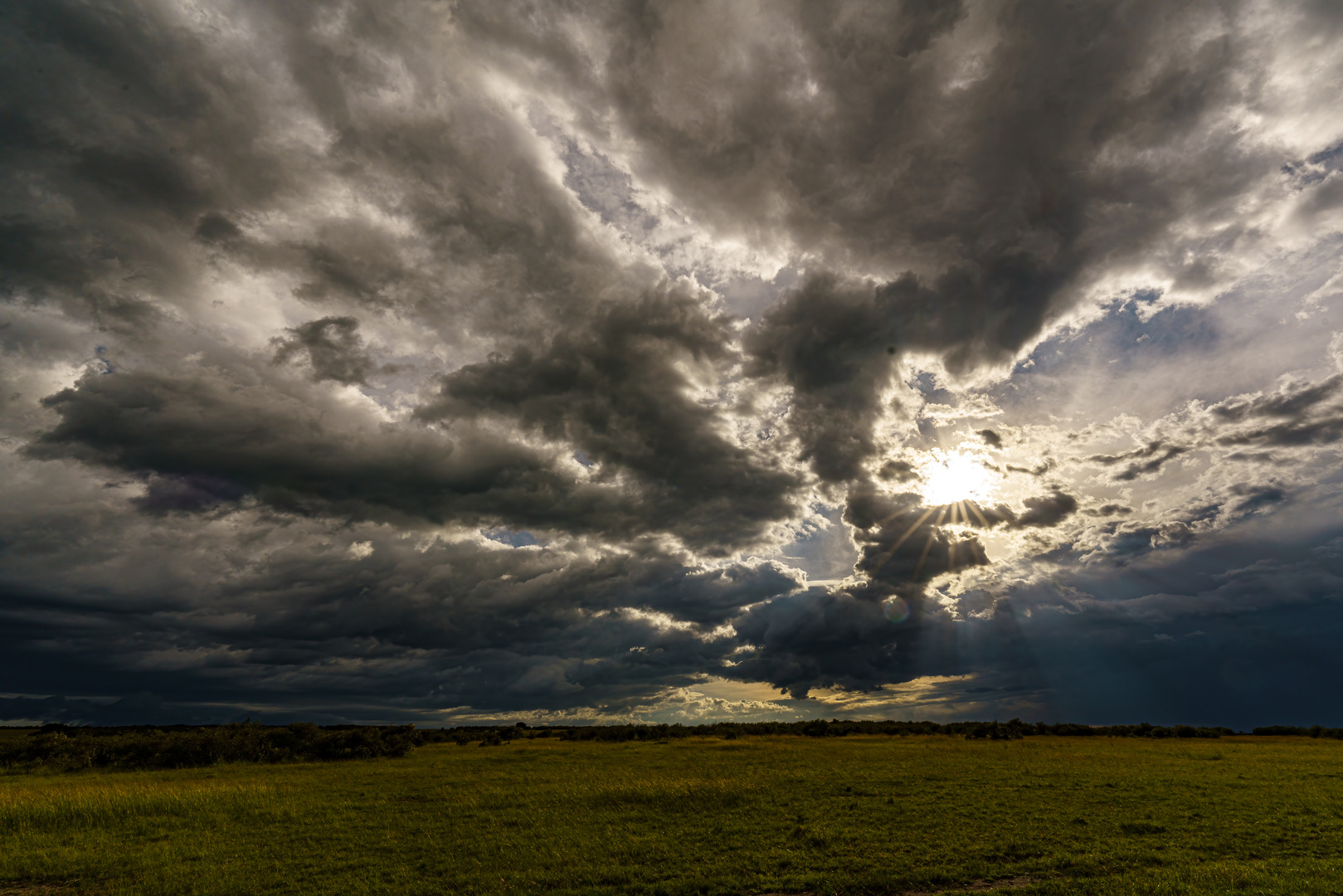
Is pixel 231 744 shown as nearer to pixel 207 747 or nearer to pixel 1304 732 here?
pixel 207 747

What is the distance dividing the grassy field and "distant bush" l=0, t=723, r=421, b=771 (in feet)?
81.4

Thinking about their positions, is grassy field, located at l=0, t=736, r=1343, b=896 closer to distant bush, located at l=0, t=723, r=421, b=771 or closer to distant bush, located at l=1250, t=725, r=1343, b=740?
distant bush, located at l=0, t=723, r=421, b=771

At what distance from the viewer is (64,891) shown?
76.2 feet

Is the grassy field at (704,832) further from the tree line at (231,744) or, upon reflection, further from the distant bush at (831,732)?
the distant bush at (831,732)

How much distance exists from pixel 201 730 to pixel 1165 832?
374 feet

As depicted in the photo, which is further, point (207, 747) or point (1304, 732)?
point (1304, 732)

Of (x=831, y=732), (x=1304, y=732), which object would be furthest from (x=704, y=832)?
(x=1304, y=732)

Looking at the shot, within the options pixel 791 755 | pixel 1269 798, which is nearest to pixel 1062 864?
pixel 1269 798

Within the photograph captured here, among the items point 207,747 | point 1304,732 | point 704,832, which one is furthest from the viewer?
point 1304,732

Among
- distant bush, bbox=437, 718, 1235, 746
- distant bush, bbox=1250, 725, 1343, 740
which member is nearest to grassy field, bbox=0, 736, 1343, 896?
distant bush, bbox=437, 718, 1235, 746

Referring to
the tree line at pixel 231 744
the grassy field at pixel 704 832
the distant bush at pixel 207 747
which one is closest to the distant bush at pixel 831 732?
the tree line at pixel 231 744

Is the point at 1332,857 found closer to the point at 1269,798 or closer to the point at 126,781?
the point at 1269,798

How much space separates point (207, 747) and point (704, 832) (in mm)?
82448

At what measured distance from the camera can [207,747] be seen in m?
76.2
